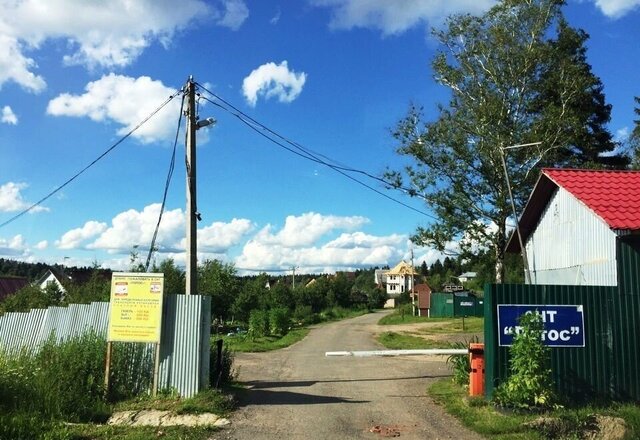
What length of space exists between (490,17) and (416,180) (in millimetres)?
7962

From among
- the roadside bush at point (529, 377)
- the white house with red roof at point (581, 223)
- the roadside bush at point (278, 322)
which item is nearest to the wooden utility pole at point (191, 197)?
the roadside bush at point (529, 377)

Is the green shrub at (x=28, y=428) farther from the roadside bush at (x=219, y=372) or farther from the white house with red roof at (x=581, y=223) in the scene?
the white house with red roof at (x=581, y=223)

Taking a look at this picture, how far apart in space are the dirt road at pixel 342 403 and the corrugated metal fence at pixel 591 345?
1.69m

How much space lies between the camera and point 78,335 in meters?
12.1

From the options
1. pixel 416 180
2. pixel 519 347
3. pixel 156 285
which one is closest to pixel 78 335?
pixel 156 285

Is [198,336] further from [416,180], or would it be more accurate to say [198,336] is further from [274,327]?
[274,327]

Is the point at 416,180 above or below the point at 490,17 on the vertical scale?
below

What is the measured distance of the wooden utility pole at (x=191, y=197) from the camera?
40.0 ft

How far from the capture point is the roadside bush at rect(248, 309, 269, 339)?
33031 millimetres

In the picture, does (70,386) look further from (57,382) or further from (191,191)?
(191,191)

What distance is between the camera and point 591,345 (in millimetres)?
10656

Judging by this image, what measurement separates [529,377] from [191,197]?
736 centimetres

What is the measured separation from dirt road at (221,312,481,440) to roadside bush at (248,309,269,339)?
15.1 metres

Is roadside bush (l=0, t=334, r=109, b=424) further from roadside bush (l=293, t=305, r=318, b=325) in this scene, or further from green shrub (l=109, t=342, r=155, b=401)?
roadside bush (l=293, t=305, r=318, b=325)
